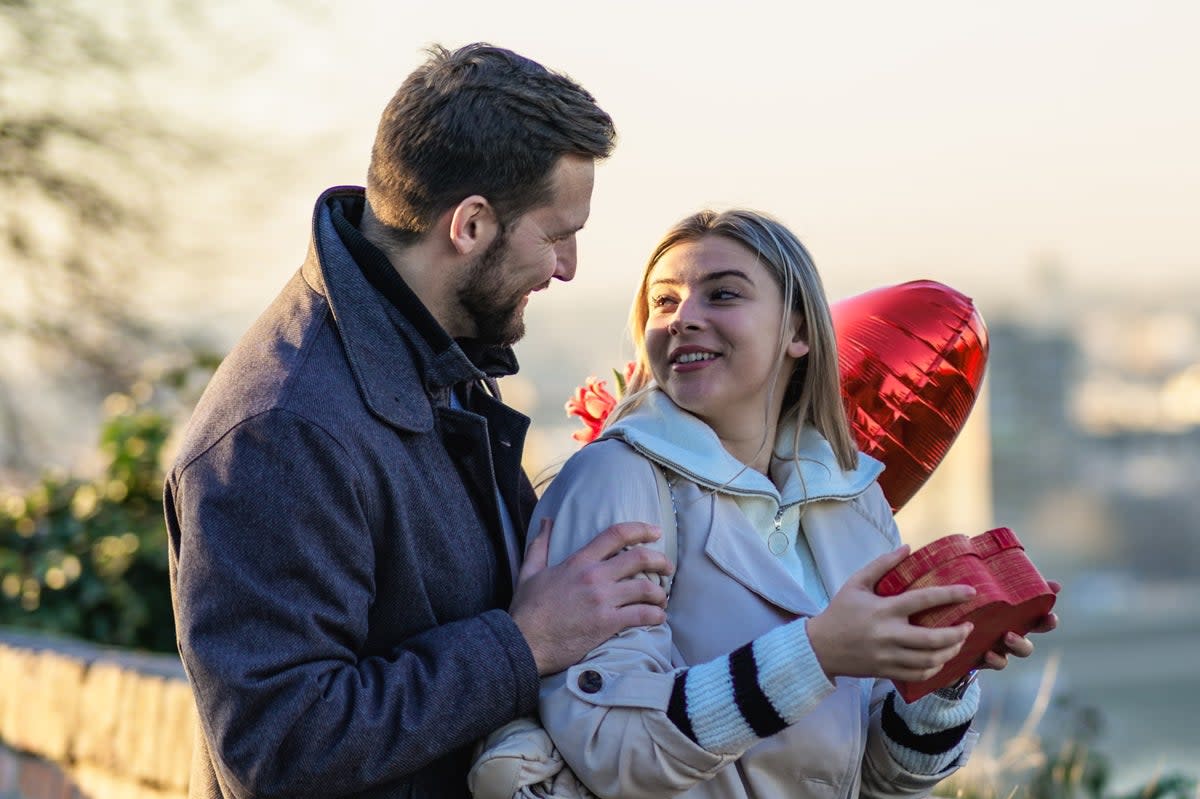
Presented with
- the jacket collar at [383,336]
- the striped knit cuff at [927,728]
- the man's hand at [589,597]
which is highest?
the jacket collar at [383,336]

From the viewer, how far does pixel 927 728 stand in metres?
2.08

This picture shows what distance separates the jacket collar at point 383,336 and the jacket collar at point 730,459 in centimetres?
28

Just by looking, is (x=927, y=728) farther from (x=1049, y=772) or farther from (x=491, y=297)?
(x=1049, y=772)

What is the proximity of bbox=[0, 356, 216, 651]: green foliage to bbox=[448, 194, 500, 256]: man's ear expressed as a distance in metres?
3.27

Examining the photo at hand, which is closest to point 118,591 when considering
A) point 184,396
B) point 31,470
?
point 184,396

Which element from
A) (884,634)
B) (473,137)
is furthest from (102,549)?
A: (884,634)

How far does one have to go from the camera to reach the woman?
1866 millimetres

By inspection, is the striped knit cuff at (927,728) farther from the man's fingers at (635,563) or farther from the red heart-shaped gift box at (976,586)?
the man's fingers at (635,563)

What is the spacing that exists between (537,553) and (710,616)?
0.86 feet

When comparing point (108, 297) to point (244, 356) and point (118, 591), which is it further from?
point (244, 356)

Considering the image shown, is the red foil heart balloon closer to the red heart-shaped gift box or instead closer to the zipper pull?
the zipper pull

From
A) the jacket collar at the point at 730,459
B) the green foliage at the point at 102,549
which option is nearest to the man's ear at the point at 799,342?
the jacket collar at the point at 730,459

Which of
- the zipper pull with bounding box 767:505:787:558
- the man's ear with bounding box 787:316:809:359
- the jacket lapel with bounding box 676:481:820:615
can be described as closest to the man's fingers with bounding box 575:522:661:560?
the jacket lapel with bounding box 676:481:820:615

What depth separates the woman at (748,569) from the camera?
187 centimetres
